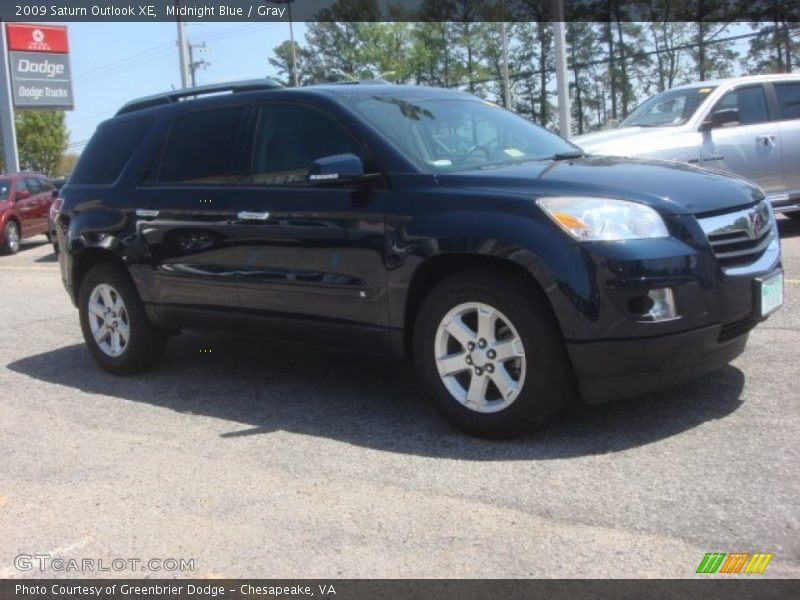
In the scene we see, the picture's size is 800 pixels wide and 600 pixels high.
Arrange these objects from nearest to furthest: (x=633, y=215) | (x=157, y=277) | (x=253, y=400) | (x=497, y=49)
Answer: (x=633, y=215) < (x=253, y=400) < (x=157, y=277) < (x=497, y=49)

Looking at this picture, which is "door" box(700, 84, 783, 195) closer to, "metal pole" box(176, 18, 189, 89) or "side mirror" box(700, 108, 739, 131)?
"side mirror" box(700, 108, 739, 131)

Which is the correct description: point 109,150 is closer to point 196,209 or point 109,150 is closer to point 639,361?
point 196,209

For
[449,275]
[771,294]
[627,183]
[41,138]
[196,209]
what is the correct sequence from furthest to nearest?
[41,138] < [196,209] < [449,275] < [771,294] < [627,183]

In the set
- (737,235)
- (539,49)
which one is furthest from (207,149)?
(539,49)

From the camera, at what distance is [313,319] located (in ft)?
16.1

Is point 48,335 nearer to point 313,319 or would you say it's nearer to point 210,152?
point 210,152

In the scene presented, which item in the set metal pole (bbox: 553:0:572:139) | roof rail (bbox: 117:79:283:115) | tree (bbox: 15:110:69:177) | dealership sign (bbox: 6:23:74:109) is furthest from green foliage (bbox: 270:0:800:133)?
tree (bbox: 15:110:69:177)

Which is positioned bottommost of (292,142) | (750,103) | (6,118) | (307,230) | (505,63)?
(307,230)

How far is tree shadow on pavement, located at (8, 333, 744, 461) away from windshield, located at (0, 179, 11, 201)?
12.5 meters

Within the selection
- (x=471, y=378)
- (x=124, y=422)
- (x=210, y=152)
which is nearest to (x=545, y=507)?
(x=471, y=378)

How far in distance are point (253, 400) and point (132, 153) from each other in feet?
6.73

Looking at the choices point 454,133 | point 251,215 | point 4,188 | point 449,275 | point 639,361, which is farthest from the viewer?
point 4,188
